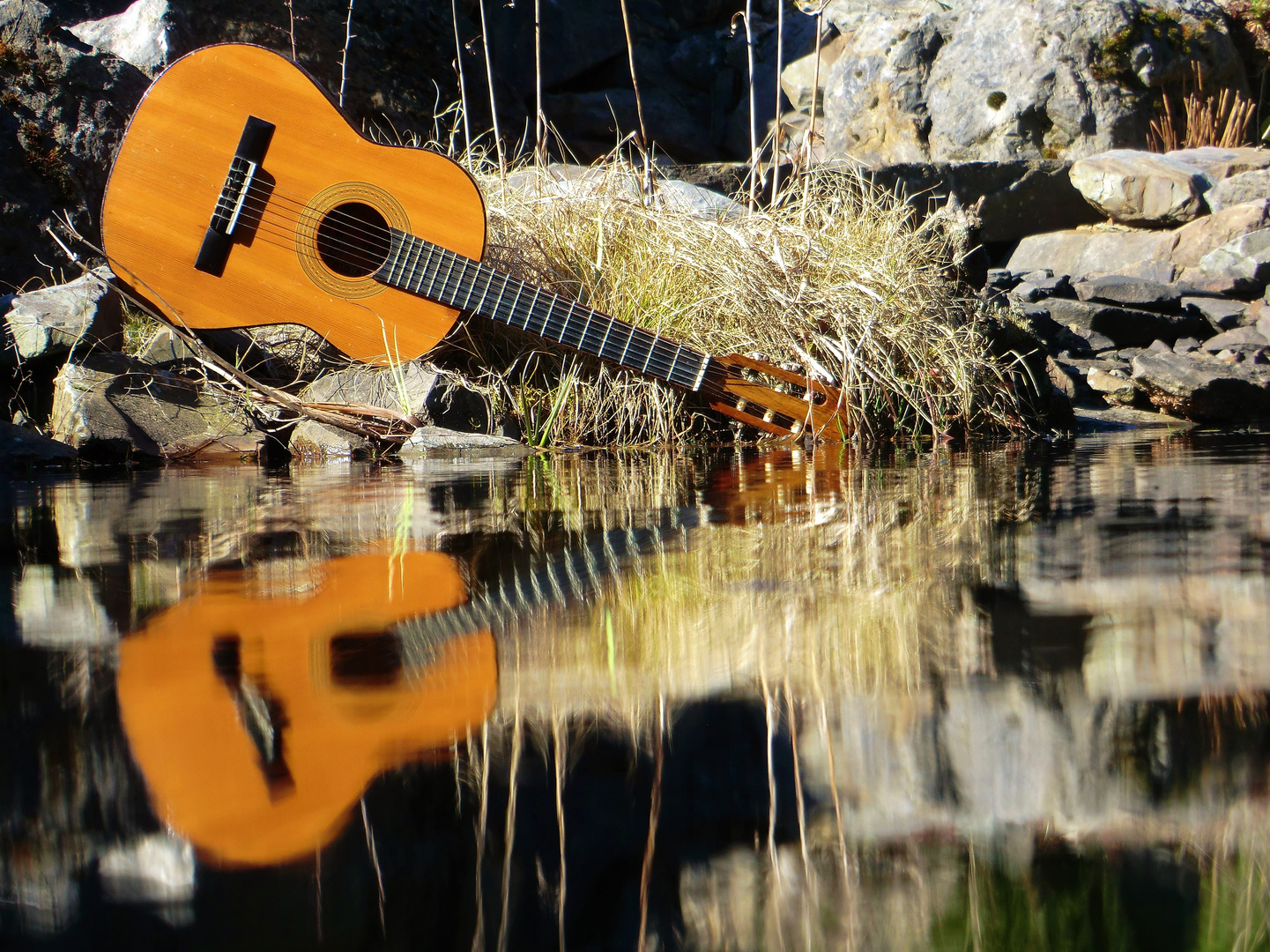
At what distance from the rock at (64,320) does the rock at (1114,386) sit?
4.13m

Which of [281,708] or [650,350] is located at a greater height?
[650,350]

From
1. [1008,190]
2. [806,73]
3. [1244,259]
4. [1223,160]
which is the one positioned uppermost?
[806,73]

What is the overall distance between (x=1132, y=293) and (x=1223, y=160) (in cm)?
360

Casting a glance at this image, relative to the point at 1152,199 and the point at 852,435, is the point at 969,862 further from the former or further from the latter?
the point at 1152,199

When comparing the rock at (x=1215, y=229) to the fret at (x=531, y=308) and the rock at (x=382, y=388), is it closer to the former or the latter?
the fret at (x=531, y=308)

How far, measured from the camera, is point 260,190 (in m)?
3.45

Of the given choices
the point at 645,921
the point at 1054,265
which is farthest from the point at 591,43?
the point at 645,921

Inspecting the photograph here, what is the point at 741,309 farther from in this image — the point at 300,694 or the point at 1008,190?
the point at 1008,190

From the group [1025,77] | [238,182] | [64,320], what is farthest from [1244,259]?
[64,320]

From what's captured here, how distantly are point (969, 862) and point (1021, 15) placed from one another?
406 inches

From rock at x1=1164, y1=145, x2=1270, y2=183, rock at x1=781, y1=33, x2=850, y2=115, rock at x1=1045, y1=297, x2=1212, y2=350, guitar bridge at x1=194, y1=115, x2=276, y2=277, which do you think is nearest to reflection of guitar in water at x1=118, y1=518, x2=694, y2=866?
guitar bridge at x1=194, y1=115, x2=276, y2=277

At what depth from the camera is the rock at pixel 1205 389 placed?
393cm

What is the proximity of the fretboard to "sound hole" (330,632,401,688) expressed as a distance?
2.62 m

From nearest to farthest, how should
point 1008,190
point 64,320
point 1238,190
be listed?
1. point 64,320
2. point 1238,190
3. point 1008,190
